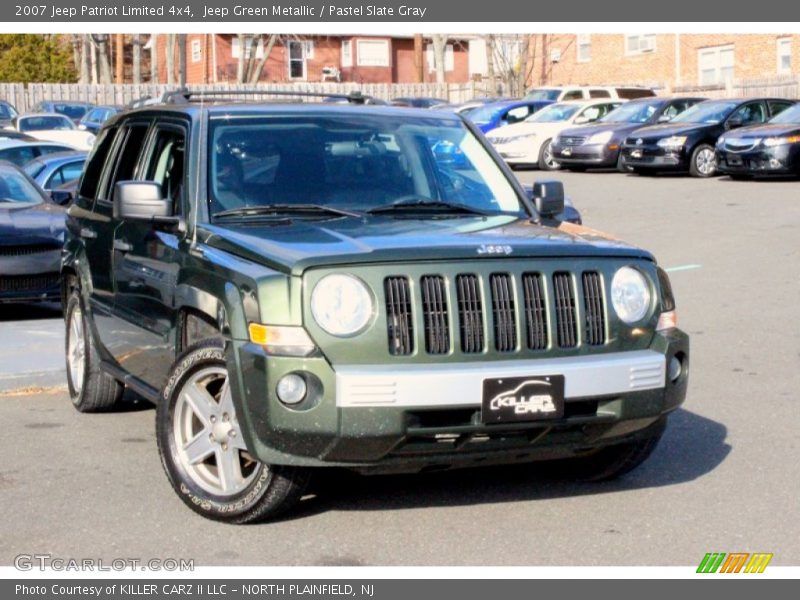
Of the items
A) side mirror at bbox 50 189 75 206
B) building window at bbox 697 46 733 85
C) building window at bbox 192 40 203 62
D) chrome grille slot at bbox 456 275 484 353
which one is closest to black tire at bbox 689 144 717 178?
side mirror at bbox 50 189 75 206

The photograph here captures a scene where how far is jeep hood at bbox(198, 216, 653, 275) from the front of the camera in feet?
18.6

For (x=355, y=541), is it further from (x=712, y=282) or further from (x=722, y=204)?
(x=722, y=204)

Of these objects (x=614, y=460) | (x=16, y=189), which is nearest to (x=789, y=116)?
(x=16, y=189)

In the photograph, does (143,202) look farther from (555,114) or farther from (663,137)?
(555,114)

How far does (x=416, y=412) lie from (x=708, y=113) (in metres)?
23.3

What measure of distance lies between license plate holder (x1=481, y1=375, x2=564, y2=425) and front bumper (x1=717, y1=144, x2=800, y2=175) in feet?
65.2

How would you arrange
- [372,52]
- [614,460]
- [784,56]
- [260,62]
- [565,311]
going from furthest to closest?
[372,52] < [260,62] < [784,56] < [614,460] < [565,311]

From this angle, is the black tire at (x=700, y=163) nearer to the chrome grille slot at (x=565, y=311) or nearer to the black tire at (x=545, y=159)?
the black tire at (x=545, y=159)

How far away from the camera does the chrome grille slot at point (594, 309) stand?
5924 millimetres

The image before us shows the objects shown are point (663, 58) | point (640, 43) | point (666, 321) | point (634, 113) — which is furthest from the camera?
point (640, 43)

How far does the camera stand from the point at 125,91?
5275 cm

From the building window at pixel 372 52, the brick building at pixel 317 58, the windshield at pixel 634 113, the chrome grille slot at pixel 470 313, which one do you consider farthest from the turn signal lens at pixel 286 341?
the building window at pixel 372 52

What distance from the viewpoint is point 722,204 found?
71.5ft

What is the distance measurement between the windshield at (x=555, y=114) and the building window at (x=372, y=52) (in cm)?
3490
